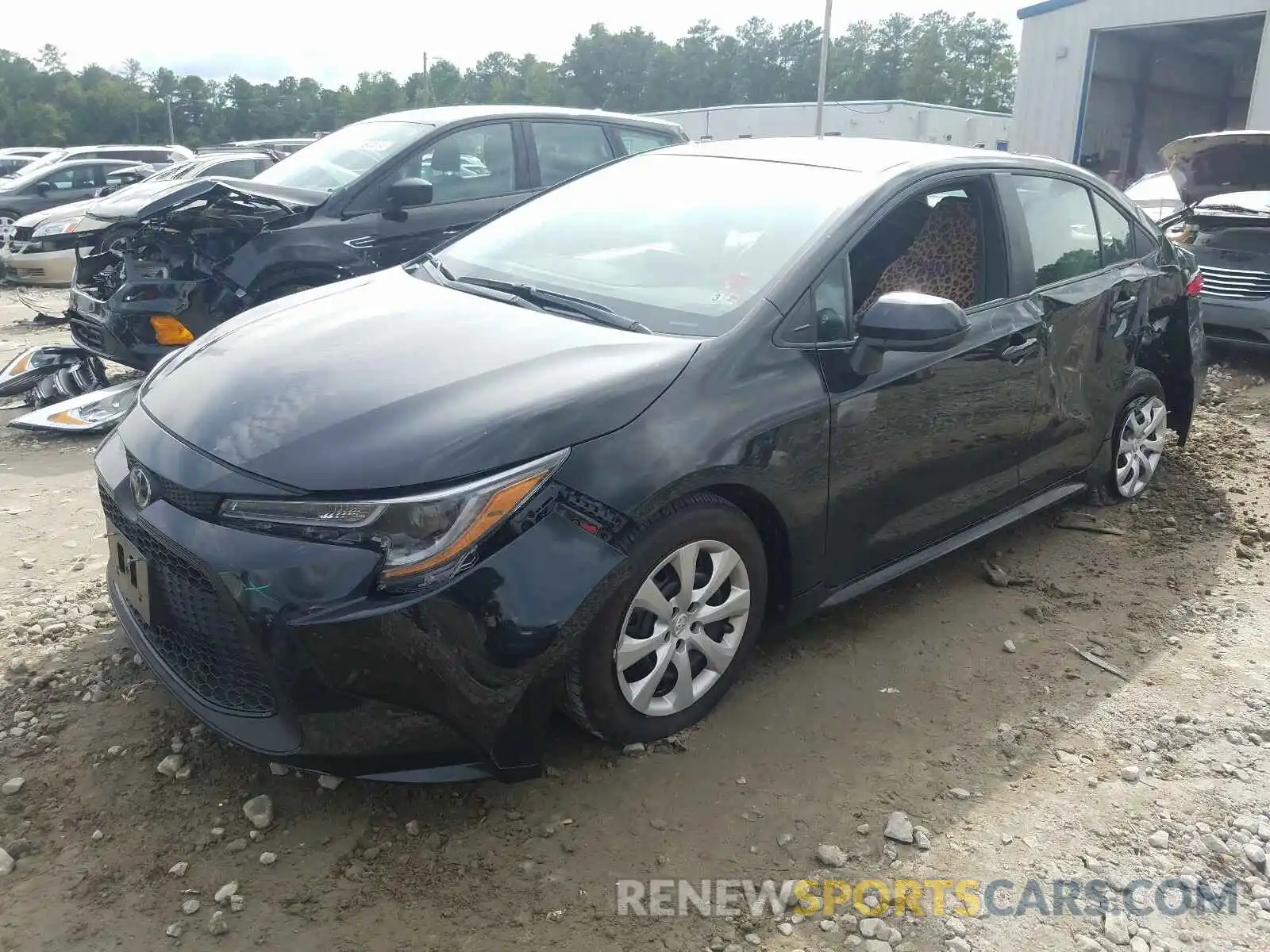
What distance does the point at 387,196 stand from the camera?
6.06 m

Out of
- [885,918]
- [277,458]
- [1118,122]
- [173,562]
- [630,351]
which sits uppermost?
[1118,122]

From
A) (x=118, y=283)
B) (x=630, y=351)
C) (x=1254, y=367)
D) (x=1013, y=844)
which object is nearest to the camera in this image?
(x=1013, y=844)

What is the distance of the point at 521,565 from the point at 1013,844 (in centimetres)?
142

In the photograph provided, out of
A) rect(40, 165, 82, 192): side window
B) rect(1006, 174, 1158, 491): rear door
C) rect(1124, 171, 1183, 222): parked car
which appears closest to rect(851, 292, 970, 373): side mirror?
rect(1006, 174, 1158, 491): rear door

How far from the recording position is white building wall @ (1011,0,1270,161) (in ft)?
59.2

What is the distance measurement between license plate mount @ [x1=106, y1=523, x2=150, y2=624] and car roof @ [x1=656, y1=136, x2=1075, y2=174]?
2387mm

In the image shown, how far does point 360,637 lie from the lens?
2232mm

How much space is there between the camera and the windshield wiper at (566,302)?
116 inches

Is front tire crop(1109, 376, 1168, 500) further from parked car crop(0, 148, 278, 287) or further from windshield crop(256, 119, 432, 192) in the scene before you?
parked car crop(0, 148, 278, 287)

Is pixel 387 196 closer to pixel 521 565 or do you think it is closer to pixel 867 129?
pixel 521 565

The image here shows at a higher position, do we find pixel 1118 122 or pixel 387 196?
pixel 1118 122

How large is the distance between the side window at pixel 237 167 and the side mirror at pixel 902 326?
407 inches

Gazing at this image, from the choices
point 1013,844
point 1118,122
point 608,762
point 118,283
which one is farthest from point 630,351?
point 1118,122

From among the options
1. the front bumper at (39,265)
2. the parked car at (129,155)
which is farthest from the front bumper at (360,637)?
the parked car at (129,155)
